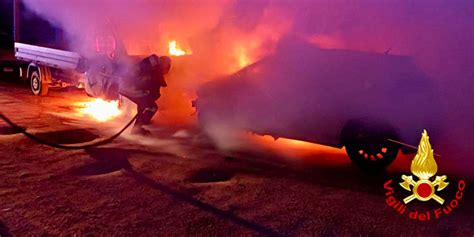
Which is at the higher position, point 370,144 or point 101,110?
point 101,110

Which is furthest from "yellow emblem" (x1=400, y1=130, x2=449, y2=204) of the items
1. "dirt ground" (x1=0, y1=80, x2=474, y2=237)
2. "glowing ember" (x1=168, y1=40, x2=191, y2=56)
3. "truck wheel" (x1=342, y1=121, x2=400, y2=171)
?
"glowing ember" (x1=168, y1=40, x2=191, y2=56)

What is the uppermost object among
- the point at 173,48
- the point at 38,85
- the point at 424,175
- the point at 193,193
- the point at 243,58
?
the point at 173,48

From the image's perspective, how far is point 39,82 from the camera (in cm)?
1159

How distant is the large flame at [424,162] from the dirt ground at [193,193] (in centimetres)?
30

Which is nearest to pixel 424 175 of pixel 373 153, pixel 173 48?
pixel 373 153

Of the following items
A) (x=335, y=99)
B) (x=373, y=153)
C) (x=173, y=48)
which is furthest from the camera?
(x=173, y=48)

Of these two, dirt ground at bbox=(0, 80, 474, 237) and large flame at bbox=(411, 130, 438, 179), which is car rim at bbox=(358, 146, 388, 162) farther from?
large flame at bbox=(411, 130, 438, 179)

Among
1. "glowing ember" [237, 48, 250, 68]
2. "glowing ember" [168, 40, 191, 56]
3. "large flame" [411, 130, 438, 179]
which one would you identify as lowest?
"large flame" [411, 130, 438, 179]

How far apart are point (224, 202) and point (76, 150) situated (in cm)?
302

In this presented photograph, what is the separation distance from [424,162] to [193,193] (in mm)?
3014

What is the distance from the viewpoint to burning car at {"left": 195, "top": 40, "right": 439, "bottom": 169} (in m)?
5.45

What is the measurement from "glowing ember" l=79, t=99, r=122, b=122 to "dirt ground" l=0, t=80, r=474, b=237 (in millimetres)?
2038

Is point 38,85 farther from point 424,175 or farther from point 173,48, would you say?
point 424,175

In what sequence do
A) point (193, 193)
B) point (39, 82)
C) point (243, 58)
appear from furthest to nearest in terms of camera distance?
point (39, 82) → point (243, 58) → point (193, 193)
